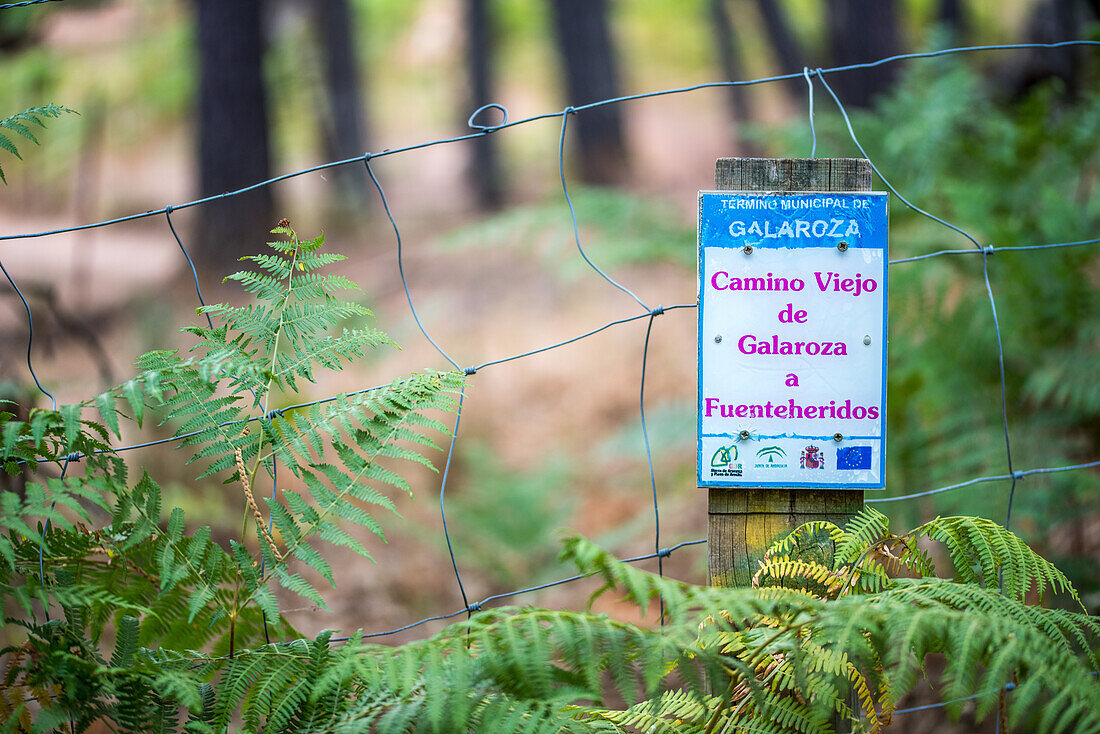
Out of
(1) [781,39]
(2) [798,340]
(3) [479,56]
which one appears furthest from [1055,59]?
(3) [479,56]

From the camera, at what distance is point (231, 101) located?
587 centimetres

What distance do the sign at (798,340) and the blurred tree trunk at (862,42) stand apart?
17.6ft

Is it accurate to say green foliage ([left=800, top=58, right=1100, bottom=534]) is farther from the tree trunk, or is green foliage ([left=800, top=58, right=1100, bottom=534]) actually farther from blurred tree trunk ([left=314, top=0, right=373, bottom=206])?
blurred tree trunk ([left=314, top=0, right=373, bottom=206])

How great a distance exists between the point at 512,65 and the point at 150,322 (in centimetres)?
717

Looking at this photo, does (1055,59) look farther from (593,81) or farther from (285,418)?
(285,418)

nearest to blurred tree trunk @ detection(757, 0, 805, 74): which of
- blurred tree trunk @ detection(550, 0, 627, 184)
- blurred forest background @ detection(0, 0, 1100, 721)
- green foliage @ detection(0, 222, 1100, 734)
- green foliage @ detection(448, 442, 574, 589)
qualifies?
blurred forest background @ detection(0, 0, 1100, 721)

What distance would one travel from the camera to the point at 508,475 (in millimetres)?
4188

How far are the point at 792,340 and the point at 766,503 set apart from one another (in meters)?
0.28

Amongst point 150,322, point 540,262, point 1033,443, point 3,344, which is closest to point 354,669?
point 1033,443

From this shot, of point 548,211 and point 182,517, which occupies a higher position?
point 548,211

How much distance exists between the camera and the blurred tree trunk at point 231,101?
230 inches

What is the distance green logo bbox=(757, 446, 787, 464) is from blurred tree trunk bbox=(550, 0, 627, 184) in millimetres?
7781

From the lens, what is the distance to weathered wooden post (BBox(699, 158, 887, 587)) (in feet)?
4.07

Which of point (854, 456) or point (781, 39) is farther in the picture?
point (781, 39)
